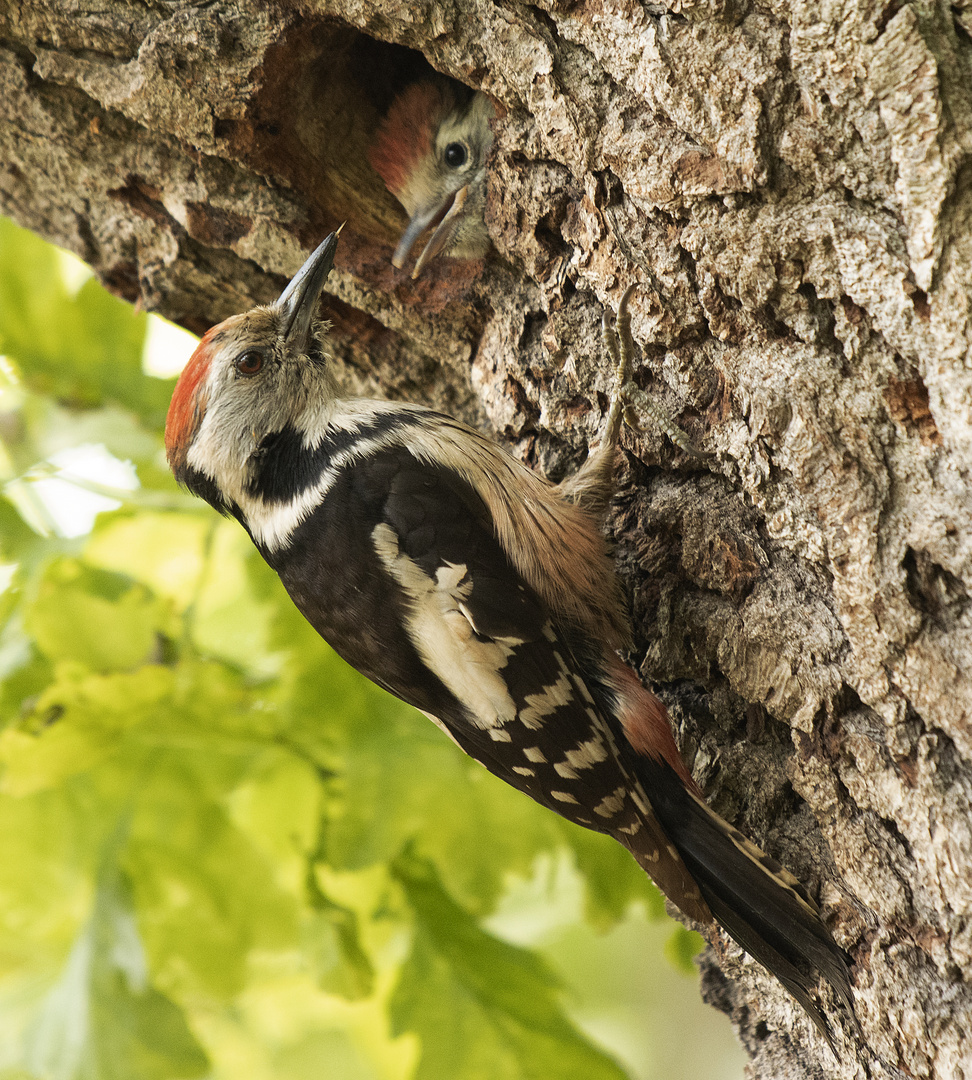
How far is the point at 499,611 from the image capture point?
5.49 feet

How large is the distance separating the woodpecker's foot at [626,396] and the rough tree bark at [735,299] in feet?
0.09

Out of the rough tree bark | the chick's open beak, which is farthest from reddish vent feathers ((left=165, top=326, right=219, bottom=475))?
the chick's open beak

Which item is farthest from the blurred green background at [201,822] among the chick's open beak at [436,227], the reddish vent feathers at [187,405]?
the chick's open beak at [436,227]

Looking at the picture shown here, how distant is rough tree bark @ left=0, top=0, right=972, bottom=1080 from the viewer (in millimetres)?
1215

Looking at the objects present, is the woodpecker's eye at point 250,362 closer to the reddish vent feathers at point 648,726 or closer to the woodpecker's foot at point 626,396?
the woodpecker's foot at point 626,396

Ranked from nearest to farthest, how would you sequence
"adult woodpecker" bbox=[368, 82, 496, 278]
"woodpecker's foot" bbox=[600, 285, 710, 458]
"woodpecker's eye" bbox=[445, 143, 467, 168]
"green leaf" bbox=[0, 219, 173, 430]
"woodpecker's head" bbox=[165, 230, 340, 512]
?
1. "woodpecker's foot" bbox=[600, 285, 710, 458]
2. "woodpecker's head" bbox=[165, 230, 340, 512]
3. "adult woodpecker" bbox=[368, 82, 496, 278]
4. "woodpecker's eye" bbox=[445, 143, 467, 168]
5. "green leaf" bbox=[0, 219, 173, 430]

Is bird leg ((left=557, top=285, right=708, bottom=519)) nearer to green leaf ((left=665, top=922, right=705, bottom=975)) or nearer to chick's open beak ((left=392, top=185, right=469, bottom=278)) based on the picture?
chick's open beak ((left=392, top=185, right=469, bottom=278))

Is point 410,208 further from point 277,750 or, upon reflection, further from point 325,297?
point 277,750

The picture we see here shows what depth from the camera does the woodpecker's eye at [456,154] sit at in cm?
227

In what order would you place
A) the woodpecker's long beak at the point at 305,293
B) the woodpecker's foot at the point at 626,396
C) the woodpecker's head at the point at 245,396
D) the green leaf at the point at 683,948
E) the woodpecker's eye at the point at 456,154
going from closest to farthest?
the woodpecker's foot at the point at 626,396, the woodpecker's long beak at the point at 305,293, the woodpecker's head at the point at 245,396, the green leaf at the point at 683,948, the woodpecker's eye at the point at 456,154

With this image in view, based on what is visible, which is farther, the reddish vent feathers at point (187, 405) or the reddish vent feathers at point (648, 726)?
the reddish vent feathers at point (187, 405)

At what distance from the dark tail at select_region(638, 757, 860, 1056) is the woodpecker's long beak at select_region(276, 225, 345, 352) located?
120 cm

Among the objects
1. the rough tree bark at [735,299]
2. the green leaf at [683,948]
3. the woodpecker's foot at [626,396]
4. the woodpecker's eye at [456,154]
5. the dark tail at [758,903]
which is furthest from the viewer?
the woodpecker's eye at [456,154]

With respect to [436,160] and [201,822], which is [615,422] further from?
[201,822]
